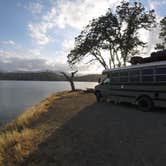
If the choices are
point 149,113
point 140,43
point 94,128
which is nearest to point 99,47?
point 140,43

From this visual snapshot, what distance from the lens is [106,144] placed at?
23.3ft

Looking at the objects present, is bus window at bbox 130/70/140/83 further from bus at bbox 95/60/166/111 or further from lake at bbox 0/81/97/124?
lake at bbox 0/81/97/124

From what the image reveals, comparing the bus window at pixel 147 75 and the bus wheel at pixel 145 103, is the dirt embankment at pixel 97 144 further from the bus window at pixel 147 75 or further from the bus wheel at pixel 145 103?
the bus window at pixel 147 75

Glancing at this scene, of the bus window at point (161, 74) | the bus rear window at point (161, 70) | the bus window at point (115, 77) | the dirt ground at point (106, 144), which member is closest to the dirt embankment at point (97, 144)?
the dirt ground at point (106, 144)

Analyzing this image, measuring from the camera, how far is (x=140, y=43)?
31047mm

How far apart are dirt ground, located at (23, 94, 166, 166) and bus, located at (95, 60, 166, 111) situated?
79.4 inches

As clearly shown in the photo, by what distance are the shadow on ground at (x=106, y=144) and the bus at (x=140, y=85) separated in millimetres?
2030

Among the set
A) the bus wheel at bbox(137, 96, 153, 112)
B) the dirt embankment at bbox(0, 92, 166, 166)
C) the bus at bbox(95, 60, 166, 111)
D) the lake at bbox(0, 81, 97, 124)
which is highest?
the bus at bbox(95, 60, 166, 111)

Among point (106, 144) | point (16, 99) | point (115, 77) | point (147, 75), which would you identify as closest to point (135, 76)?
point (147, 75)

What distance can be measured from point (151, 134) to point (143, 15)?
86.5ft

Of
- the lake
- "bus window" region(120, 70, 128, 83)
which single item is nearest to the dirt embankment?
"bus window" region(120, 70, 128, 83)

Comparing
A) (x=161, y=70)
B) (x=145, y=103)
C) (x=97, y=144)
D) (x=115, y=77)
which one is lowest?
(x=97, y=144)

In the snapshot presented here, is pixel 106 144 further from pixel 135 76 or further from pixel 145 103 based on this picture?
pixel 135 76

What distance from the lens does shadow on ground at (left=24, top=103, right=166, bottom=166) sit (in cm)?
593
